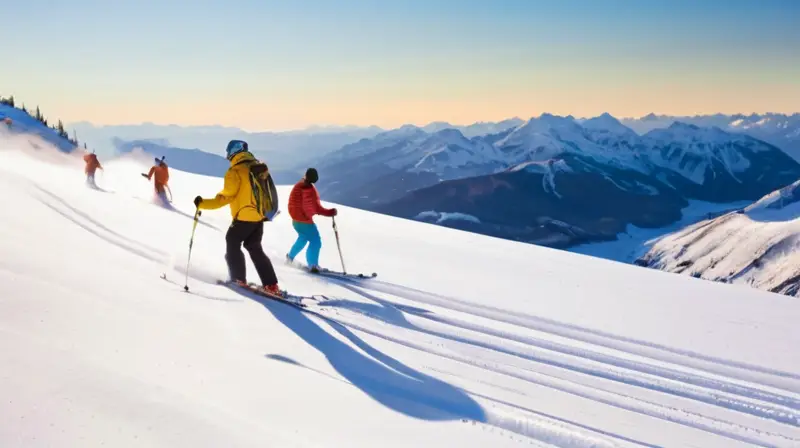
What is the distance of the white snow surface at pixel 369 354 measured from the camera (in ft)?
11.5

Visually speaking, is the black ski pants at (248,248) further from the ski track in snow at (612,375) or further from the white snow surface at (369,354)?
the ski track in snow at (612,375)

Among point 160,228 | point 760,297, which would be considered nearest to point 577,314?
point 760,297

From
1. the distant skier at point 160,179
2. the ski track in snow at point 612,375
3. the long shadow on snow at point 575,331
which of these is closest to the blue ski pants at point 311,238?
the long shadow on snow at point 575,331

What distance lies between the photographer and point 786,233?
18288 cm

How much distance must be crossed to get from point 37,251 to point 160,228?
5.63 metres

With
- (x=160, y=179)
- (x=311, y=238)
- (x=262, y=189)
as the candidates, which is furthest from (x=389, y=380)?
(x=160, y=179)

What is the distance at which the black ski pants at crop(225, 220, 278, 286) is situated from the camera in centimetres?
834

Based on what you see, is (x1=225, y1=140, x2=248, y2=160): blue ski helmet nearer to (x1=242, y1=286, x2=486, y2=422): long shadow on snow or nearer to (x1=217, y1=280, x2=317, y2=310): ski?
(x1=217, y1=280, x2=317, y2=310): ski

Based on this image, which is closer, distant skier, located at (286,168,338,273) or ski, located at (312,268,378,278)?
ski, located at (312,268,378,278)

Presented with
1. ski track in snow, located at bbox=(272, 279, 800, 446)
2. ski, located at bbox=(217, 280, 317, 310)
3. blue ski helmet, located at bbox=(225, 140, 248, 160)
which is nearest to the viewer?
ski track in snow, located at bbox=(272, 279, 800, 446)

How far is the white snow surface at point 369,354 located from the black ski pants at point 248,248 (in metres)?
0.53

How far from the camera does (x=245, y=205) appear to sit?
823 cm

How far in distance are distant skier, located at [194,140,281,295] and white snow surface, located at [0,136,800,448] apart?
619 mm

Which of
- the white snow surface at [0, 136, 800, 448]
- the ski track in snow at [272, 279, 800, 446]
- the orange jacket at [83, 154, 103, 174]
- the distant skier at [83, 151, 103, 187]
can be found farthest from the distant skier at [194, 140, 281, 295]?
the orange jacket at [83, 154, 103, 174]
